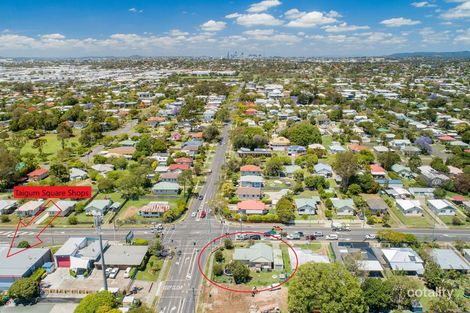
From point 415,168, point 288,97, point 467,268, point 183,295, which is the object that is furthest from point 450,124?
point 183,295

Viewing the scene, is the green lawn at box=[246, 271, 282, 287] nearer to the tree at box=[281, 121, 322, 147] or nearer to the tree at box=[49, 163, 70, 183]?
the tree at box=[49, 163, 70, 183]

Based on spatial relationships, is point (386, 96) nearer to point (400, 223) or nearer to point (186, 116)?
point (186, 116)

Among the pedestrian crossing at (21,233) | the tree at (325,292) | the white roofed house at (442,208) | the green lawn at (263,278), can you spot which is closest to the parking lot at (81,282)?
the pedestrian crossing at (21,233)

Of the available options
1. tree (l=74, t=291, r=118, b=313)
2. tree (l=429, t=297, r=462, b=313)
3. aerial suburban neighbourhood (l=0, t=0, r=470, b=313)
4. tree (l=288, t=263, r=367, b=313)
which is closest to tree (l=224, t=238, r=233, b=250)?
aerial suburban neighbourhood (l=0, t=0, r=470, b=313)

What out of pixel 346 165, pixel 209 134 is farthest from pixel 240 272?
pixel 209 134

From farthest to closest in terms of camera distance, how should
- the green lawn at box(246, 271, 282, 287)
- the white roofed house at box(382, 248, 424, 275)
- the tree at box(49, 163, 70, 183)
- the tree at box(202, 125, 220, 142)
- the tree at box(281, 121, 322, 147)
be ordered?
the tree at box(202, 125, 220, 142), the tree at box(281, 121, 322, 147), the tree at box(49, 163, 70, 183), the white roofed house at box(382, 248, 424, 275), the green lawn at box(246, 271, 282, 287)

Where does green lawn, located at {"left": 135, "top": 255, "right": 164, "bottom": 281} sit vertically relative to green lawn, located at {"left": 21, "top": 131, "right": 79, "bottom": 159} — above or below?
below

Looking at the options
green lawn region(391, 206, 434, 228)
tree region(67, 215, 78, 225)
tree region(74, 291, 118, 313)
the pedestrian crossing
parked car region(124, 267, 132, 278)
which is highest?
tree region(74, 291, 118, 313)
